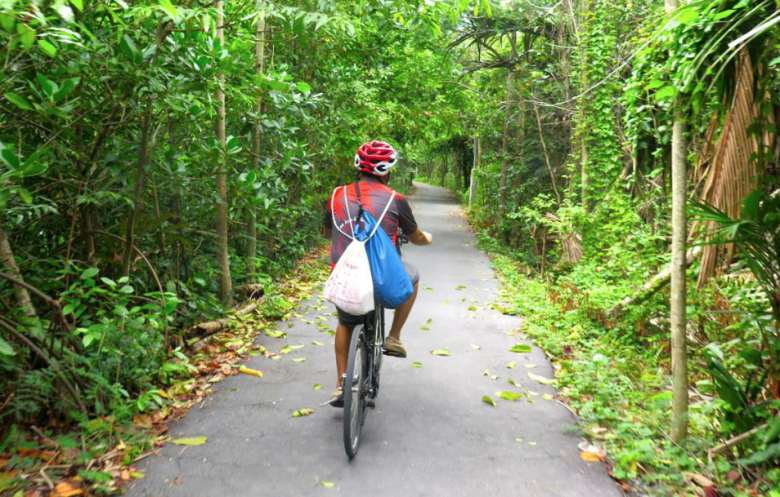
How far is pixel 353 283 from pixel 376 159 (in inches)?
39.0

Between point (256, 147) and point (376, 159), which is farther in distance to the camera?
point (256, 147)

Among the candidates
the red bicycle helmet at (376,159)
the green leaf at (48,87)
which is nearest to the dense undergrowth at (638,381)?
the red bicycle helmet at (376,159)

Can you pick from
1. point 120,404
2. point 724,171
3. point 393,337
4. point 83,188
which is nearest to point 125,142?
point 83,188

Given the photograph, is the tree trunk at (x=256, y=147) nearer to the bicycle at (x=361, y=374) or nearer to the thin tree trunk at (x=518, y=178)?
the bicycle at (x=361, y=374)

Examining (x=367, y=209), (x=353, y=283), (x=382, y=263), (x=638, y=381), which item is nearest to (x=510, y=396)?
(x=638, y=381)

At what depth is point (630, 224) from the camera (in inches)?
330

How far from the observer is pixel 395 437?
4.02 m

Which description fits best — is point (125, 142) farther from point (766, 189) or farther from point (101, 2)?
point (766, 189)

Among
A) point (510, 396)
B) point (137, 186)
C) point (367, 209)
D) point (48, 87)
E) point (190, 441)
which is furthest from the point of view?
point (510, 396)

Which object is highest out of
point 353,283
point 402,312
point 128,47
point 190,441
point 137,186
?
point 128,47

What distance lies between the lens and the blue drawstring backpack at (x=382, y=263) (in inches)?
151

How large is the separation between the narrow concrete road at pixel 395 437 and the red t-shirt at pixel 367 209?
136cm

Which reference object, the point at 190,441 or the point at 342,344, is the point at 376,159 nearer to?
the point at 342,344

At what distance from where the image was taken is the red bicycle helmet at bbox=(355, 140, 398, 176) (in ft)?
13.4
